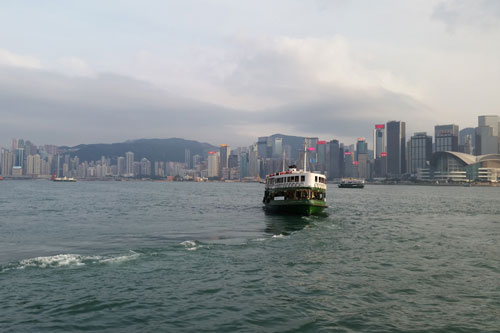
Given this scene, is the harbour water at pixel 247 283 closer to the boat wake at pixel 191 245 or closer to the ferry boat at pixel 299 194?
the boat wake at pixel 191 245

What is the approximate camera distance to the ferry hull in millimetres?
53969

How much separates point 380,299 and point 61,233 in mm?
31470

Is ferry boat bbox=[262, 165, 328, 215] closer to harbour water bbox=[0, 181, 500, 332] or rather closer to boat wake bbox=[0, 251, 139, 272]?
harbour water bbox=[0, 181, 500, 332]

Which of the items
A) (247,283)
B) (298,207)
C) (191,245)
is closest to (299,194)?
(298,207)

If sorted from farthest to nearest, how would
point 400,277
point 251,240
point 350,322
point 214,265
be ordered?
point 251,240, point 214,265, point 400,277, point 350,322

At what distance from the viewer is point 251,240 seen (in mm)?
33531

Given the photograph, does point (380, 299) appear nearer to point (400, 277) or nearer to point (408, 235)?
point (400, 277)

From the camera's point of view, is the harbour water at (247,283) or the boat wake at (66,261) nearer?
the harbour water at (247,283)

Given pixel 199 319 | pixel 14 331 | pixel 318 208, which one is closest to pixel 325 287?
pixel 199 319

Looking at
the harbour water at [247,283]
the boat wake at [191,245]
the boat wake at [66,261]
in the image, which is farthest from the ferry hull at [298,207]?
the boat wake at [66,261]

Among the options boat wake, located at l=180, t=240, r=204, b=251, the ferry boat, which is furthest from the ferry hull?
boat wake, located at l=180, t=240, r=204, b=251

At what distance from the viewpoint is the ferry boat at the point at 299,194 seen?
2143 inches


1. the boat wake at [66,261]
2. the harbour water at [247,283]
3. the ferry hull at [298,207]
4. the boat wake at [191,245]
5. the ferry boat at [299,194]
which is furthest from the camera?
the ferry boat at [299,194]

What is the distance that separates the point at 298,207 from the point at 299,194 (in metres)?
1.91
